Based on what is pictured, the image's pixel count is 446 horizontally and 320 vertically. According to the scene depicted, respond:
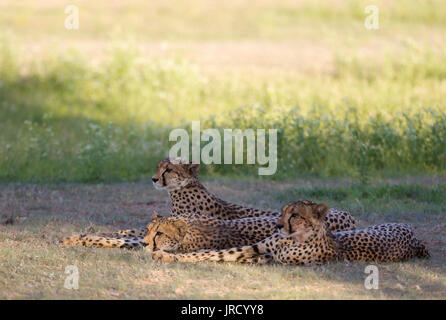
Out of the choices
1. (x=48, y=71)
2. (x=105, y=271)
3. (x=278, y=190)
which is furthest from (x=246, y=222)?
(x=48, y=71)

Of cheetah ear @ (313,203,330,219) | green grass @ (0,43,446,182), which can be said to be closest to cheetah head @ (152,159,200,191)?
cheetah ear @ (313,203,330,219)

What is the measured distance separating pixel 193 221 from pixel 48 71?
27.7 ft

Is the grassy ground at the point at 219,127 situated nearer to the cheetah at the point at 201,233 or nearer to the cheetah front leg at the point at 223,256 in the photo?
the cheetah front leg at the point at 223,256

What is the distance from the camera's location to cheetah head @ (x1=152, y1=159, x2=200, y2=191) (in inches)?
243

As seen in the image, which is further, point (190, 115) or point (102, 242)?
point (190, 115)

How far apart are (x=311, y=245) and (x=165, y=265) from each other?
1.00 meters

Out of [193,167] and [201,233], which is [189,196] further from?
[201,233]

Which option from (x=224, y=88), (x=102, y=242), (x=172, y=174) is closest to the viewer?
(x=102, y=242)

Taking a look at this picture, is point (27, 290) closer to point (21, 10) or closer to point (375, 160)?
point (375, 160)

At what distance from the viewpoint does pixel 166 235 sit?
18.2ft

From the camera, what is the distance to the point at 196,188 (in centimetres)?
630

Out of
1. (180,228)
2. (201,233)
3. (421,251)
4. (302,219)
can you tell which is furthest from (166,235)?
(421,251)

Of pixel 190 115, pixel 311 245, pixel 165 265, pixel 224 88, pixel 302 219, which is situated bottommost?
pixel 165 265

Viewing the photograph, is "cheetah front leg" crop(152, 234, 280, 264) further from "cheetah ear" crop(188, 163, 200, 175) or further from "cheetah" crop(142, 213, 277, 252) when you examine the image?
"cheetah ear" crop(188, 163, 200, 175)
